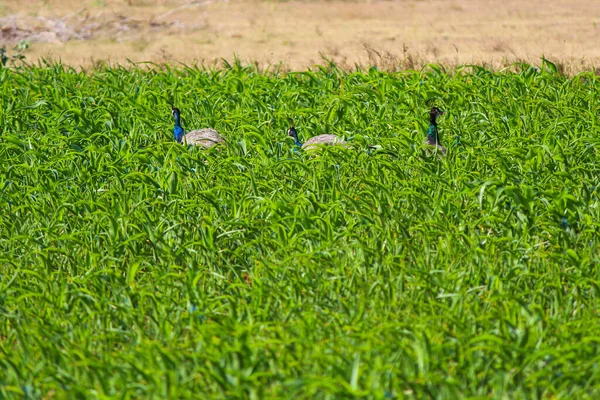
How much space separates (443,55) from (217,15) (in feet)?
12.9

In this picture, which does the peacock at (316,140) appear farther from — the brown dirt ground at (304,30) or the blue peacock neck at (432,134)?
the brown dirt ground at (304,30)

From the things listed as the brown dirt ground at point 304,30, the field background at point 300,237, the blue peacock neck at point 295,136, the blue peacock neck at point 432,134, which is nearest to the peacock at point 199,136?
the field background at point 300,237

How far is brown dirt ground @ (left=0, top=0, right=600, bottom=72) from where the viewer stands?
10727 mm

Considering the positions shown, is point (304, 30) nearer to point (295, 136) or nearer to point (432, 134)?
point (295, 136)

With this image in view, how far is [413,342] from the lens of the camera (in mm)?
3926

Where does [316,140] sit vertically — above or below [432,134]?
below

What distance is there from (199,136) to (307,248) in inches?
85.6

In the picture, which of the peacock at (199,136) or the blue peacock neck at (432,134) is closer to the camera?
the blue peacock neck at (432,134)

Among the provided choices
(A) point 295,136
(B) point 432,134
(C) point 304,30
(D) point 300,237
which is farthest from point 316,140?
(C) point 304,30

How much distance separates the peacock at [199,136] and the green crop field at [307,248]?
14 cm

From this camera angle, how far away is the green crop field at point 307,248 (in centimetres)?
388

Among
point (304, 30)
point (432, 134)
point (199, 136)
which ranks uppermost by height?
point (432, 134)

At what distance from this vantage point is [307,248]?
5.12 m

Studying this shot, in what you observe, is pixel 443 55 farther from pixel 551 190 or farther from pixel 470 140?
pixel 551 190
